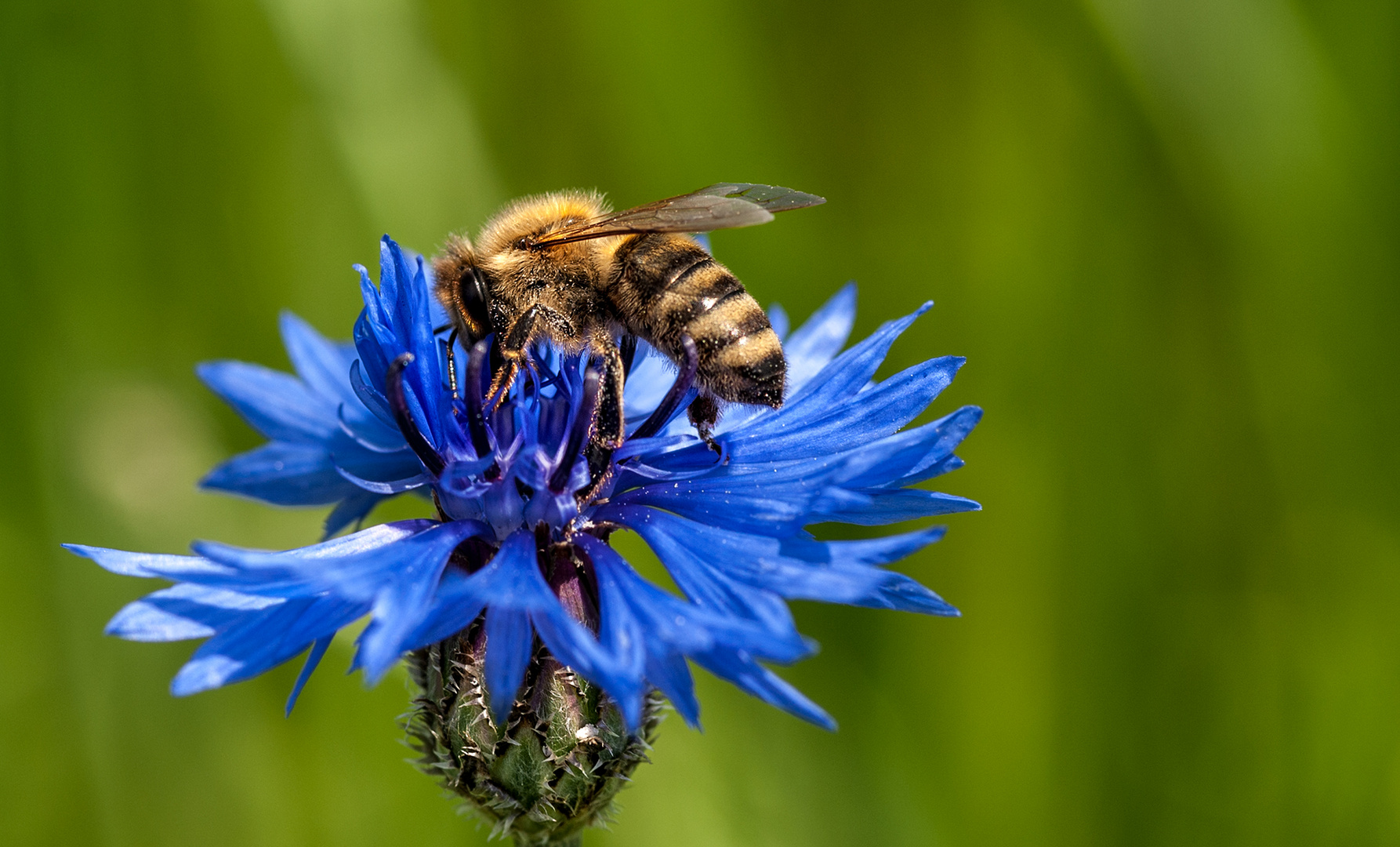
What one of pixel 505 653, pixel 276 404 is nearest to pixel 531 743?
pixel 505 653

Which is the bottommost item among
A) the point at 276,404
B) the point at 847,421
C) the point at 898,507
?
the point at 898,507

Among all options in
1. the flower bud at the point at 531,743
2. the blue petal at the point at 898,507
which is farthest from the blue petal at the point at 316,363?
the blue petal at the point at 898,507

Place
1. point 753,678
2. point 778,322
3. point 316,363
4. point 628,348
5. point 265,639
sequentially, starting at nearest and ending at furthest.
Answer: point 753,678, point 265,639, point 628,348, point 316,363, point 778,322

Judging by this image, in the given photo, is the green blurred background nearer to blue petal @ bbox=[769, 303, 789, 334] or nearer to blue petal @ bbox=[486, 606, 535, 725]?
blue petal @ bbox=[769, 303, 789, 334]

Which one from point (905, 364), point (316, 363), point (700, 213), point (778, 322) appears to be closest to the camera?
point (700, 213)

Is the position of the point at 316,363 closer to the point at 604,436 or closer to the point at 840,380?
the point at 604,436

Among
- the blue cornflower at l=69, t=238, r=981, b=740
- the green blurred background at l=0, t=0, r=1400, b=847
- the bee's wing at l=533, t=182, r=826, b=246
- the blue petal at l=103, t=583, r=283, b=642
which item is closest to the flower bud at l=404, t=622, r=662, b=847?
the blue cornflower at l=69, t=238, r=981, b=740

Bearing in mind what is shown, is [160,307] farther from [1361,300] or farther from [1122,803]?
[1361,300]
